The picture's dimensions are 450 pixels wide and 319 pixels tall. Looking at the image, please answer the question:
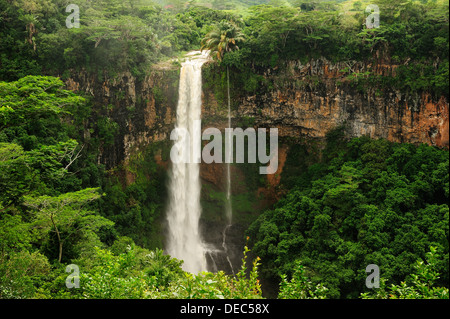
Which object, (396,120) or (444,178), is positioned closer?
(444,178)

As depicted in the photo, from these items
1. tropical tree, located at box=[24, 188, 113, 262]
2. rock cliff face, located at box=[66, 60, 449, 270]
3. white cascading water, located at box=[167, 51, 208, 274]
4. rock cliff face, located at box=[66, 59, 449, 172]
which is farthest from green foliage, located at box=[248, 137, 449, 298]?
tropical tree, located at box=[24, 188, 113, 262]

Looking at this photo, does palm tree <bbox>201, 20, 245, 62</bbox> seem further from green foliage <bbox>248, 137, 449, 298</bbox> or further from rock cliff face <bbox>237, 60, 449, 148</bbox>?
green foliage <bbox>248, 137, 449, 298</bbox>

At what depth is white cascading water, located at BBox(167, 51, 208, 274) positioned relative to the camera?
24297 mm

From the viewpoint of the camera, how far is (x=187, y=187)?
25.0 metres

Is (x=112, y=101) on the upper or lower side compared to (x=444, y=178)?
upper

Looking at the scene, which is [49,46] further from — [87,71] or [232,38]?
[232,38]

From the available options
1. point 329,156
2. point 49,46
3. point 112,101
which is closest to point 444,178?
point 329,156

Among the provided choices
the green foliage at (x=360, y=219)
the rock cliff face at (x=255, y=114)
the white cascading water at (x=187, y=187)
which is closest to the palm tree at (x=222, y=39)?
the white cascading water at (x=187, y=187)

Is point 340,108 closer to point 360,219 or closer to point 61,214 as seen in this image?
point 360,219

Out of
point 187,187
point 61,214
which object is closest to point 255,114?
point 187,187

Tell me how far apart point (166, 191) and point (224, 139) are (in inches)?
158

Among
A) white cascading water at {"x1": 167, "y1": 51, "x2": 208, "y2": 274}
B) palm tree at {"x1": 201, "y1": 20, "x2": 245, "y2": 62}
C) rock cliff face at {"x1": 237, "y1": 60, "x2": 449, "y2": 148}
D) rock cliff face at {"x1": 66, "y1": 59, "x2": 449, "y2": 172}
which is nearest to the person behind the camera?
rock cliff face at {"x1": 237, "y1": 60, "x2": 449, "y2": 148}
